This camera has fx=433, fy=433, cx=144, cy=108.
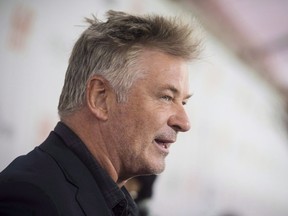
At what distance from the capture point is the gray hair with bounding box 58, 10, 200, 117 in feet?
3.06

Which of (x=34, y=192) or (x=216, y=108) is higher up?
(x=216, y=108)

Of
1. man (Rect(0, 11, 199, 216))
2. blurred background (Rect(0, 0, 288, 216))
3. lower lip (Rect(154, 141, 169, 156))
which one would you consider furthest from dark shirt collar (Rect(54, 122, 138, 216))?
blurred background (Rect(0, 0, 288, 216))

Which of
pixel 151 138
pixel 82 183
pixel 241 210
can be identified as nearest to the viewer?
pixel 82 183

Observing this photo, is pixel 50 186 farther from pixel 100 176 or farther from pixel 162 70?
pixel 162 70

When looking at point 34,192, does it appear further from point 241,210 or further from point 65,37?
point 241,210

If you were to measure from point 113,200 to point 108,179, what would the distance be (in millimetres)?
43

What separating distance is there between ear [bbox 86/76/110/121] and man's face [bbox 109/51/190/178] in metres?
0.02

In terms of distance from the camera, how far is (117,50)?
3.08 ft

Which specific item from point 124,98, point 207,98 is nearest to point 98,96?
point 124,98

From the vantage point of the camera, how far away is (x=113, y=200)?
32.9 inches

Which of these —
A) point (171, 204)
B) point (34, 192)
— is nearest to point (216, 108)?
point (171, 204)

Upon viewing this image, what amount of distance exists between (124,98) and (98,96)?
0.06m

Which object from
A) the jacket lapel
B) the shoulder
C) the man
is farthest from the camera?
the man

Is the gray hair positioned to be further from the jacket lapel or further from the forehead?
the jacket lapel
